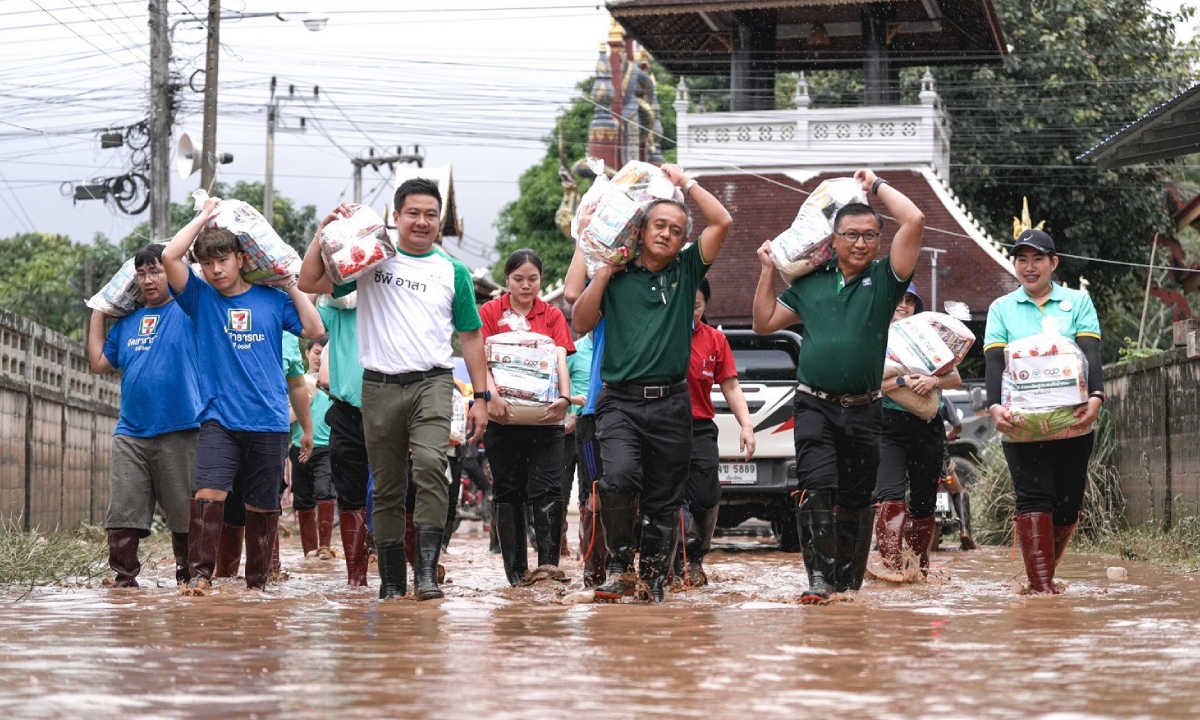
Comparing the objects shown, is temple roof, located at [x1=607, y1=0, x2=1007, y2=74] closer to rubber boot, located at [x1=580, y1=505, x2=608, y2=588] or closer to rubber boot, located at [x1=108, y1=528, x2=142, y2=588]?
rubber boot, located at [x1=108, y1=528, x2=142, y2=588]

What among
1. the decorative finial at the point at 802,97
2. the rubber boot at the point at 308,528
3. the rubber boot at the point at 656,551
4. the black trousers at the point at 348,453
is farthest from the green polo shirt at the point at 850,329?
the decorative finial at the point at 802,97

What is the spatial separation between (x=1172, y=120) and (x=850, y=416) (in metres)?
Answer: 7.61

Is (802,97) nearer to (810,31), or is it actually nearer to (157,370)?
(810,31)

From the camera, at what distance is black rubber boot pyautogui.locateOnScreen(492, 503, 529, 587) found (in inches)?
374

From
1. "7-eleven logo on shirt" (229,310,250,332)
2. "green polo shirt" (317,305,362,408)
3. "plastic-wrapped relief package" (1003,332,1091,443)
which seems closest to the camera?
"plastic-wrapped relief package" (1003,332,1091,443)

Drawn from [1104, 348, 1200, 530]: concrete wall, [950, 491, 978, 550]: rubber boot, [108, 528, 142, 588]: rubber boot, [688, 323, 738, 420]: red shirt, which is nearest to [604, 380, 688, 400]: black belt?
[688, 323, 738, 420]: red shirt

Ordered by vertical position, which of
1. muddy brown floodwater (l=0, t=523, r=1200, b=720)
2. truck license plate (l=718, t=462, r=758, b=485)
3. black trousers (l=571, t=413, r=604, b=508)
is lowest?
muddy brown floodwater (l=0, t=523, r=1200, b=720)

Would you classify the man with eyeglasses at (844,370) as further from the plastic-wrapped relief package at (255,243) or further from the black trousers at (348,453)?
the plastic-wrapped relief package at (255,243)

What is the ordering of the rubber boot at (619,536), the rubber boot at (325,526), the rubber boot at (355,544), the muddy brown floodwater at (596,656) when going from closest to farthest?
the muddy brown floodwater at (596,656), the rubber boot at (619,536), the rubber boot at (355,544), the rubber boot at (325,526)

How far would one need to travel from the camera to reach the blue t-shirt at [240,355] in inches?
343

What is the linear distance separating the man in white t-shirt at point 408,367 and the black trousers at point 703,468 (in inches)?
71.1

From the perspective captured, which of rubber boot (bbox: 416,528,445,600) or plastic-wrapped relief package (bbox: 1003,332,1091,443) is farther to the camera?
plastic-wrapped relief package (bbox: 1003,332,1091,443)

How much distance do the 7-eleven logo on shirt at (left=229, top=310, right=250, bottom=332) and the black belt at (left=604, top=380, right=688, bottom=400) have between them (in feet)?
6.77

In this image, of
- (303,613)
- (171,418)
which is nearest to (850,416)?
(303,613)
